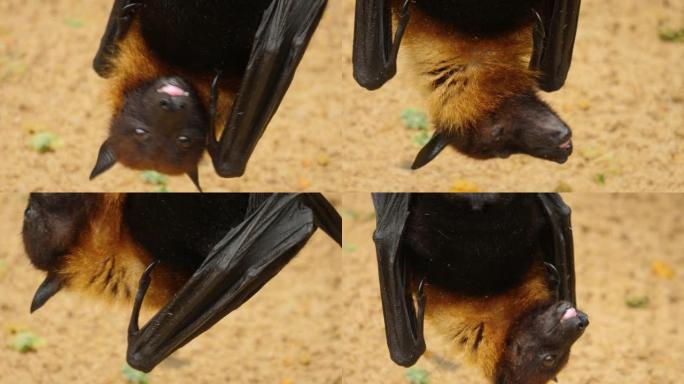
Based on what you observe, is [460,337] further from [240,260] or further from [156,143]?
[156,143]

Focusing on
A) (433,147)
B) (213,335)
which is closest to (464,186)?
(433,147)

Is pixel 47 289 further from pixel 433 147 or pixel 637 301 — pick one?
pixel 637 301

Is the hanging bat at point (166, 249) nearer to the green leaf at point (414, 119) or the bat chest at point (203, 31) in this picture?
the bat chest at point (203, 31)

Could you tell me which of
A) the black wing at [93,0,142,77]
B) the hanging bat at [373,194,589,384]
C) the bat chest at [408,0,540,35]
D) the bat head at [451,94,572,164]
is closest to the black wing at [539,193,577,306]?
the hanging bat at [373,194,589,384]

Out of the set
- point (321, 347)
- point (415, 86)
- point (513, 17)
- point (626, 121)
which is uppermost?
point (513, 17)

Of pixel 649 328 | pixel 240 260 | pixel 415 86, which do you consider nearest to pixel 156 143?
pixel 240 260

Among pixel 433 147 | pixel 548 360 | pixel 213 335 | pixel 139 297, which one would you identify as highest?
pixel 433 147
